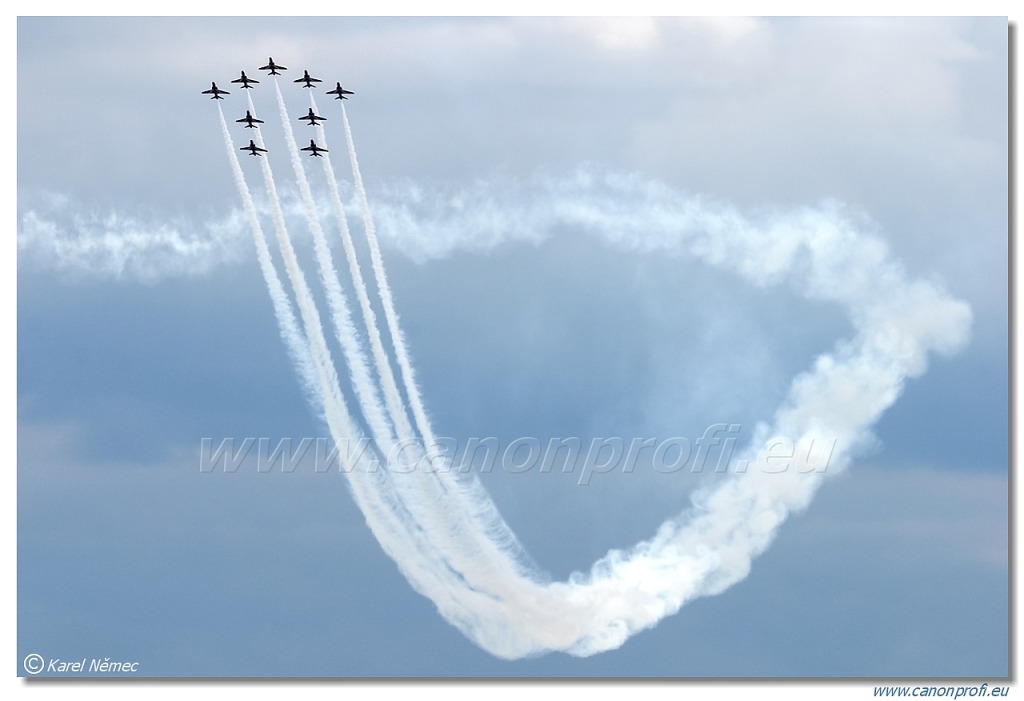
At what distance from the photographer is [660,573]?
61.4 m

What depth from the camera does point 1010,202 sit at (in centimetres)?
5959

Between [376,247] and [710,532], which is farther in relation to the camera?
[710,532]

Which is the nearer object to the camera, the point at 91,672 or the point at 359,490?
the point at 359,490

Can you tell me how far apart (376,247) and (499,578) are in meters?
13.6

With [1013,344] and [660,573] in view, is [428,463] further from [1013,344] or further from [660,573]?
[1013,344]

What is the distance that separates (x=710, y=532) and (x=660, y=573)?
8.93 feet

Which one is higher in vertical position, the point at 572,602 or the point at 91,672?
the point at 572,602

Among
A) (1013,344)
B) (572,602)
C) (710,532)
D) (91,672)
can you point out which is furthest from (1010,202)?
(91,672)

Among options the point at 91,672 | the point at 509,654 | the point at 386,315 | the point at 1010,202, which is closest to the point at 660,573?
the point at 509,654

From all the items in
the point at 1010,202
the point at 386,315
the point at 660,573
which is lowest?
the point at 660,573

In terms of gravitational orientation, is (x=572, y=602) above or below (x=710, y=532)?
below
